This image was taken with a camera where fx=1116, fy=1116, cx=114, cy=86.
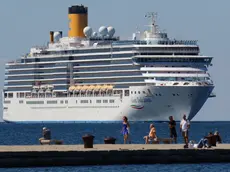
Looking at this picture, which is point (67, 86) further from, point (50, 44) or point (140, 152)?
point (140, 152)

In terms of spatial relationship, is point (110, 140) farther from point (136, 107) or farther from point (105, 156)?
point (136, 107)

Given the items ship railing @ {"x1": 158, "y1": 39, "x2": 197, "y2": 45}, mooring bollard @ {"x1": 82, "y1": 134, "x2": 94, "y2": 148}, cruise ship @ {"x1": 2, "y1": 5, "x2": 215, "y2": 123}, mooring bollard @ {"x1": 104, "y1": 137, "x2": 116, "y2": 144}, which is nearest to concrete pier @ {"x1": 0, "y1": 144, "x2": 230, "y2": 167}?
mooring bollard @ {"x1": 82, "y1": 134, "x2": 94, "y2": 148}

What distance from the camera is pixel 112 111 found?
396 feet

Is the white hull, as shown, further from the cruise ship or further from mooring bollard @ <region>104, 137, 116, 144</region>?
mooring bollard @ <region>104, 137, 116, 144</region>

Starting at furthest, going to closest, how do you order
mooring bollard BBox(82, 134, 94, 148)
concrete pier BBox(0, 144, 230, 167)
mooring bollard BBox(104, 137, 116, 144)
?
1. mooring bollard BBox(104, 137, 116, 144)
2. mooring bollard BBox(82, 134, 94, 148)
3. concrete pier BBox(0, 144, 230, 167)

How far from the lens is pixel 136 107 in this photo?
11806 centimetres

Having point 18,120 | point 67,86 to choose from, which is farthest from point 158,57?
point 18,120

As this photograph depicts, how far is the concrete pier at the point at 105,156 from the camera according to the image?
138ft

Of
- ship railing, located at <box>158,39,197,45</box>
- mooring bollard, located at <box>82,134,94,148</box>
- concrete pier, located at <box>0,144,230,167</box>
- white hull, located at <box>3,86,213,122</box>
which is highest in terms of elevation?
ship railing, located at <box>158,39,197,45</box>

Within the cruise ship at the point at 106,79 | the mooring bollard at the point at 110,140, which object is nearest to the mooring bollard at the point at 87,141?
the mooring bollard at the point at 110,140

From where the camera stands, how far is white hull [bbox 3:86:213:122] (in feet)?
377

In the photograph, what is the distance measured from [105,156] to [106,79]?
261ft

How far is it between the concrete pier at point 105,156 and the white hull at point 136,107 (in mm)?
70354

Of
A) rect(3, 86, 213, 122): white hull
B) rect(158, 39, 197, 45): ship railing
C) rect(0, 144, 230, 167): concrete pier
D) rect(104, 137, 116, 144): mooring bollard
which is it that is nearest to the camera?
rect(0, 144, 230, 167): concrete pier
